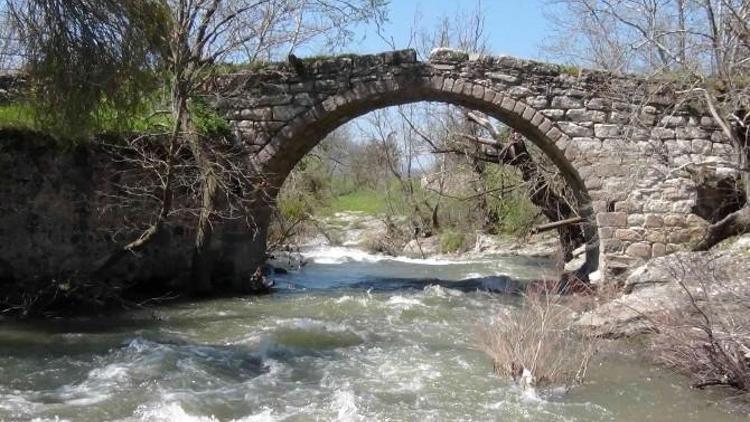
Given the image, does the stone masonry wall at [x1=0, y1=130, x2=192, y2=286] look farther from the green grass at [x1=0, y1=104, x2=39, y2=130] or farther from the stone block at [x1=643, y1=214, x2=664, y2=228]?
the stone block at [x1=643, y1=214, x2=664, y2=228]

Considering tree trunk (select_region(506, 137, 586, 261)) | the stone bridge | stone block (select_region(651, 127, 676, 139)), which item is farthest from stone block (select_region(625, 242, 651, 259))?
tree trunk (select_region(506, 137, 586, 261))

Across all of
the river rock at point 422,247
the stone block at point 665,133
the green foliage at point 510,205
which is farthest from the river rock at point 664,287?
the river rock at point 422,247

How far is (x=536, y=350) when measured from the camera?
5.24m

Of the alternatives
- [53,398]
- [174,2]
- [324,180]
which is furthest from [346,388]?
[324,180]

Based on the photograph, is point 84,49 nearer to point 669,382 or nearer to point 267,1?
point 267,1

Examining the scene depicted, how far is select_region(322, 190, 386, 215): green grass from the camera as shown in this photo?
2416 centimetres

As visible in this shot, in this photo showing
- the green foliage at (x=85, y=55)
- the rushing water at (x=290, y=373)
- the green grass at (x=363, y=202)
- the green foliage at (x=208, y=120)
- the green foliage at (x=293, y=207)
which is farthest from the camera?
the green grass at (x=363, y=202)

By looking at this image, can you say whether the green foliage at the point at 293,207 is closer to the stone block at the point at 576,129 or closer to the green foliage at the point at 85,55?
the stone block at the point at 576,129

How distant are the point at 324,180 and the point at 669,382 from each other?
1176 centimetres

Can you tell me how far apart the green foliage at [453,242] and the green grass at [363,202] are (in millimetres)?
4474

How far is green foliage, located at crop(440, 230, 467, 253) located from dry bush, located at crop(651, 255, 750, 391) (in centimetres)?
1281

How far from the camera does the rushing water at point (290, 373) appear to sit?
4727 mm

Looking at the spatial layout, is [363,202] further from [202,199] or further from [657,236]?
[657,236]

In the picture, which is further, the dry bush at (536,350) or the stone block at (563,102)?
the stone block at (563,102)
